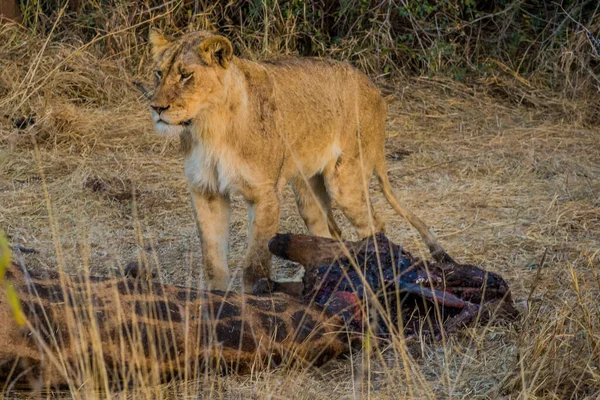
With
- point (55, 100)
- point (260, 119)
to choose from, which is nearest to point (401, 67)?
point (55, 100)

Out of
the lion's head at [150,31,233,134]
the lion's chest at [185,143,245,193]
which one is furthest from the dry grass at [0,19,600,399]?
the lion's head at [150,31,233,134]

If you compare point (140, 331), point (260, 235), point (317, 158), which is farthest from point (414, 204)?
point (140, 331)

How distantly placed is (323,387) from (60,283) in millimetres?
985

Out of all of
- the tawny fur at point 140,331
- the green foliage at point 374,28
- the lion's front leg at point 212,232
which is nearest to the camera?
the tawny fur at point 140,331

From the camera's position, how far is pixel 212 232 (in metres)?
4.96

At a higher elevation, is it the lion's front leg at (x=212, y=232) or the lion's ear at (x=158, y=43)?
the lion's ear at (x=158, y=43)

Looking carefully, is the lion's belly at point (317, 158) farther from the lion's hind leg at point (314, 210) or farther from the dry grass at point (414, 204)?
the dry grass at point (414, 204)

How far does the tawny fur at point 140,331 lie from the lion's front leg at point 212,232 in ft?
4.46

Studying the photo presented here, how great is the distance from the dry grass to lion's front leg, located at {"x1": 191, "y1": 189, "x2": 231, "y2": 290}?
0.55 ft

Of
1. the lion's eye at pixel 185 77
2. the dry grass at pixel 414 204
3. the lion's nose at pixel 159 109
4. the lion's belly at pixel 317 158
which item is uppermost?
the lion's eye at pixel 185 77

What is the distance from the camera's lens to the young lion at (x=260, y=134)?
15.1 ft

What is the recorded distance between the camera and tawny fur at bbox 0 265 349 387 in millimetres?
3080

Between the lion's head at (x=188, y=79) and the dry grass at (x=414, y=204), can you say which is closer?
the dry grass at (x=414, y=204)

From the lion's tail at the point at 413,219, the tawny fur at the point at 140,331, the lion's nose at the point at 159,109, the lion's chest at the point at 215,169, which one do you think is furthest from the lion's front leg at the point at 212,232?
the tawny fur at the point at 140,331
